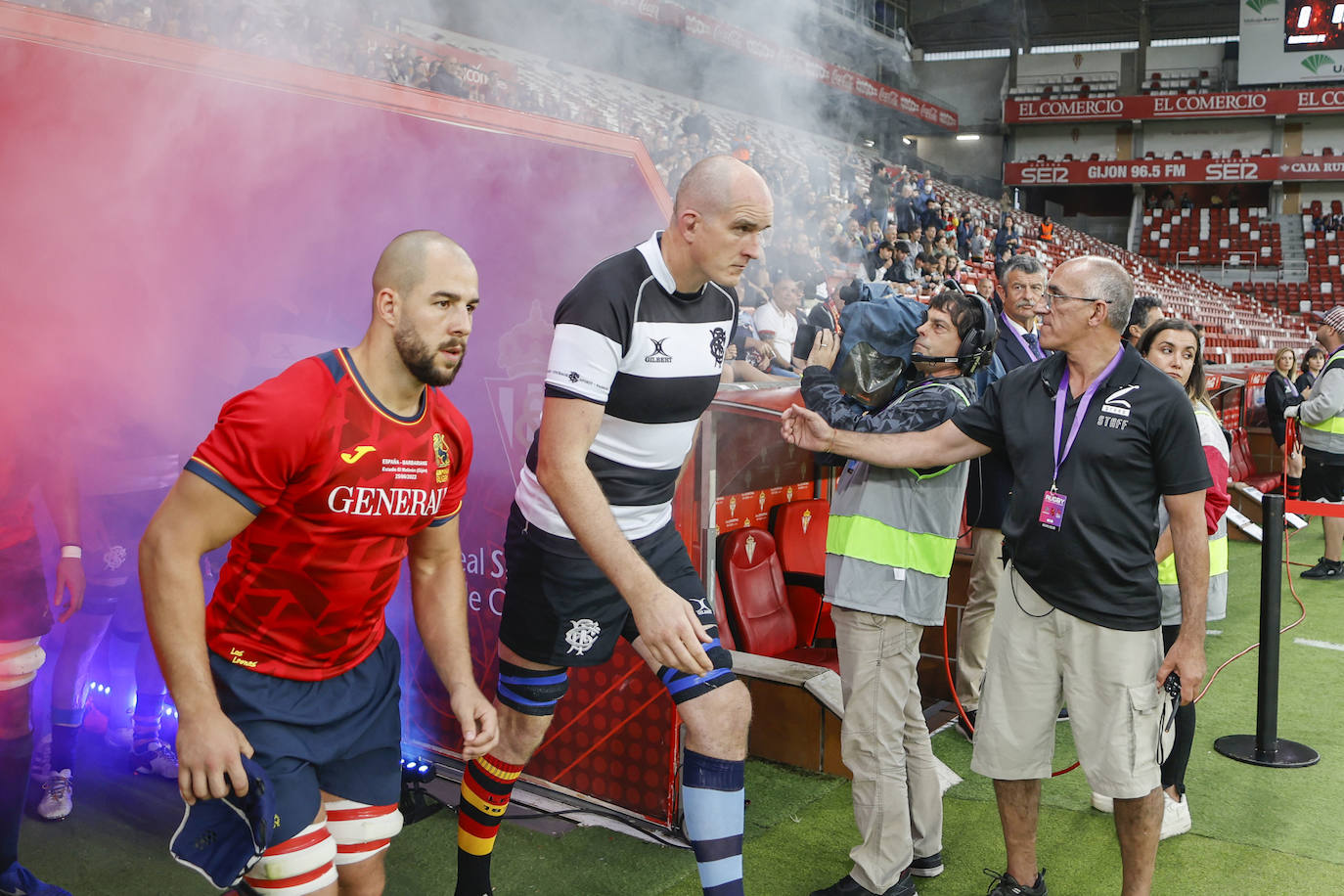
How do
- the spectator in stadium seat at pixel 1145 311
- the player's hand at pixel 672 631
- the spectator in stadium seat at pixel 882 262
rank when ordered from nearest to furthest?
the player's hand at pixel 672 631
the spectator in stadium seat at pixel 1145 311
the spectator in stadium seat at pixel 882 262

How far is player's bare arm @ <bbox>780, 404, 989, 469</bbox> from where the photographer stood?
258cm

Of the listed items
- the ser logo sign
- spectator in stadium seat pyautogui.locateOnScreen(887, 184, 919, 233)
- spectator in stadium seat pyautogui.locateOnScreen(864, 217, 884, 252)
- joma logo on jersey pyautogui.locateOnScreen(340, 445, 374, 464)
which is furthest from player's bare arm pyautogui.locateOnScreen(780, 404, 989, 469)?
the ser logo sign

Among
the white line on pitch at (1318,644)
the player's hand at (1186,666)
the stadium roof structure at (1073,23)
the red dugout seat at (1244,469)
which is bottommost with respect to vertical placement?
the white line on pitch at (1318,644)

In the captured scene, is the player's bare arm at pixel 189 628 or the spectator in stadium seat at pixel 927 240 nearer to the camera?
the player's bare arm at pixel 189 628

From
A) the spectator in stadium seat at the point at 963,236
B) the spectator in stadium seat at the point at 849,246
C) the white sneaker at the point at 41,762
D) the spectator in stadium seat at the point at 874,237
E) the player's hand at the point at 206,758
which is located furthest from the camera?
the spectator in stadium seat at the point at 963,236

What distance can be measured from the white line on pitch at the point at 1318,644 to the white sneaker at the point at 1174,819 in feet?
8.75

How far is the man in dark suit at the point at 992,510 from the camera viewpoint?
386cm

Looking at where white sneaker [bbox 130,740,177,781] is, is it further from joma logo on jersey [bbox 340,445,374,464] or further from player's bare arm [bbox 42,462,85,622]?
joma logo on jersey [bbox 340,445,374,464]

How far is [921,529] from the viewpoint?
2674 mm

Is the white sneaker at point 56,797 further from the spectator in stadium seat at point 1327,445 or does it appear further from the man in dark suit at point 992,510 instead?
the spectator in stadium seat at point 1327,445

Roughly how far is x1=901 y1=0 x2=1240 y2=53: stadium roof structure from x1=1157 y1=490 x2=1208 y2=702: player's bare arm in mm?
28799

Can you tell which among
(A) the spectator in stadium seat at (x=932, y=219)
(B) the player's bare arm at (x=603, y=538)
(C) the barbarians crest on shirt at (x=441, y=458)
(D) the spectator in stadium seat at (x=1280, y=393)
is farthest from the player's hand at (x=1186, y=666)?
(A) the spectator in stadium seat at (x=932, y=219)

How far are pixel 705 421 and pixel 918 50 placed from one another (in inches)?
1171

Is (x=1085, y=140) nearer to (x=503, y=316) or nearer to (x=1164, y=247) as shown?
(x=1164, y=247)
